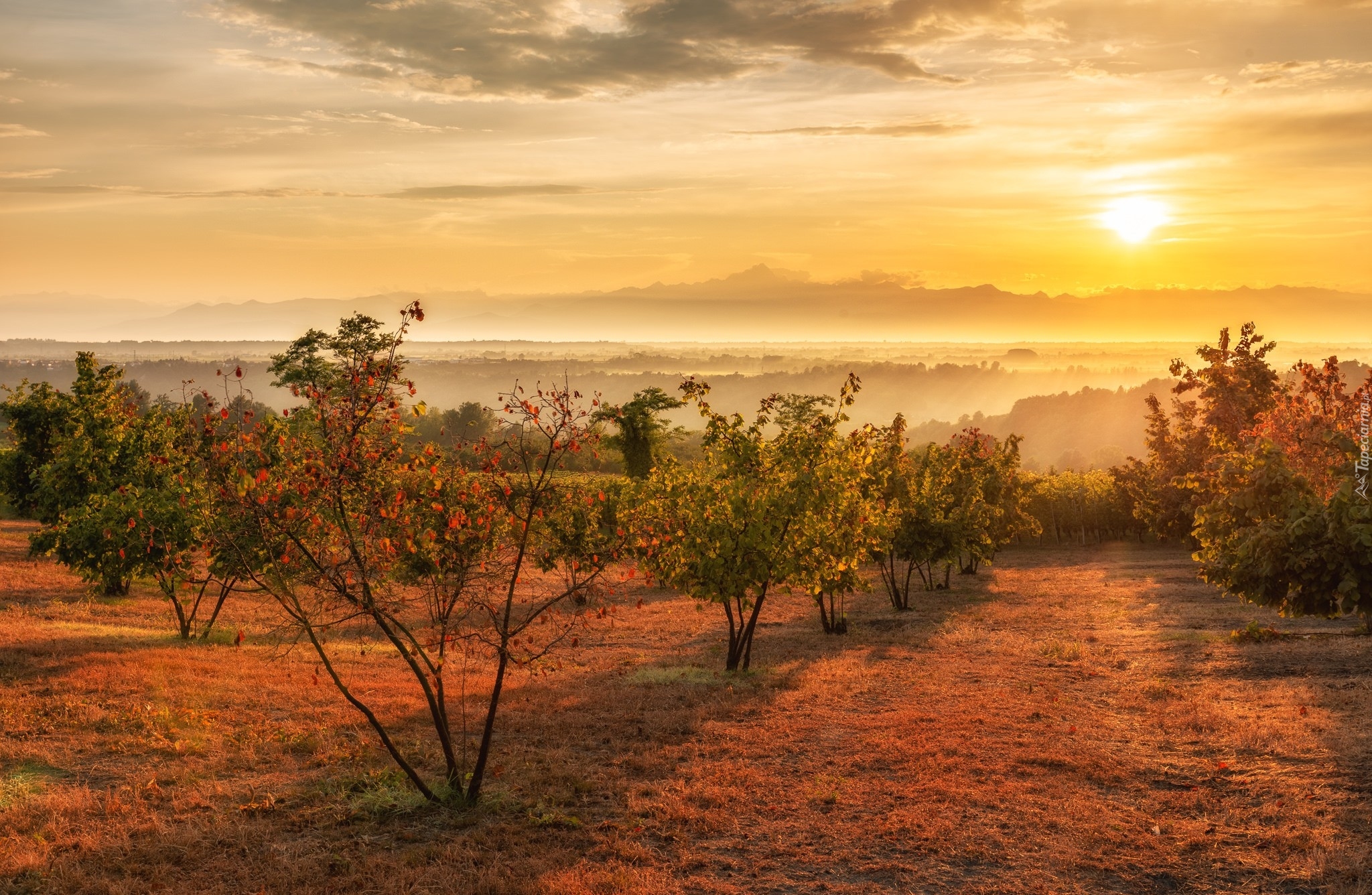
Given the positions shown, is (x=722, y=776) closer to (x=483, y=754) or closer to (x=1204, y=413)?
(x=483, y=754)

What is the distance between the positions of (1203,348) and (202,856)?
51669 mm

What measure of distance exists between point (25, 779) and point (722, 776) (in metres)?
10.6

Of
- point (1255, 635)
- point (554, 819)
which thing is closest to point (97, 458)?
point (554, 819)

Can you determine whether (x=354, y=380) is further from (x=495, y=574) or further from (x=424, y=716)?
(x=424, y=716)

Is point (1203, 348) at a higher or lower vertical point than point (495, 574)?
higher

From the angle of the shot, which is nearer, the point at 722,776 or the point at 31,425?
the point at 722,776

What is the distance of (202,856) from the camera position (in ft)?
36.0

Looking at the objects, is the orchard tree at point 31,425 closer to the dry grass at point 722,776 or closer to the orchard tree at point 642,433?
the dry grass at point 722,776

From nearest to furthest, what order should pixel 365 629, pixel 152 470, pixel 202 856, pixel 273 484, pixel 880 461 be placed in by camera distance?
pixel 202 856
pixel 273 484
pixel 152 470
pixel 365 629
pixel 880 461

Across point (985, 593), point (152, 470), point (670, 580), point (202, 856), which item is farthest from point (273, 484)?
point (985, 593)

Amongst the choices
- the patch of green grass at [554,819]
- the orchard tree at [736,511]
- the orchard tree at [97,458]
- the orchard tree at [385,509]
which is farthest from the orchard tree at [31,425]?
the patch of green grass at [554,819]

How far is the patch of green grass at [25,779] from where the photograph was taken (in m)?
12.4

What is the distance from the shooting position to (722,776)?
14719 millimetres

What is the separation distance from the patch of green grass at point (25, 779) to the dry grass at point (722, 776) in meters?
0.06
